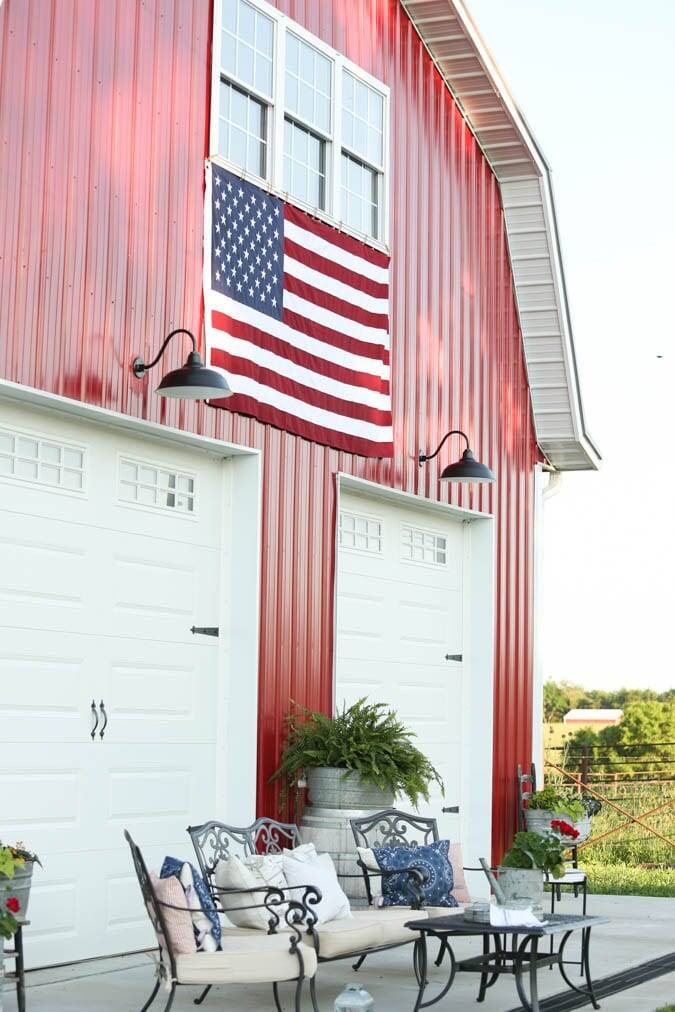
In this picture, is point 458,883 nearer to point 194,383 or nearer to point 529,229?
point 194,383

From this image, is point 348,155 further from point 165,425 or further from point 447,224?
point 165,425

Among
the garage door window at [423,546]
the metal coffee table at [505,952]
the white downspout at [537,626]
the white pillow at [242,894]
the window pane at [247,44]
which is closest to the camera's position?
the metal coffee table at [505,952]

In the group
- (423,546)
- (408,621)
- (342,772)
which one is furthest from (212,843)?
(423,546)

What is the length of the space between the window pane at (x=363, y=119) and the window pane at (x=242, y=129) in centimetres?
108

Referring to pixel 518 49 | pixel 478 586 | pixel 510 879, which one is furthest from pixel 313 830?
pixel 518 49

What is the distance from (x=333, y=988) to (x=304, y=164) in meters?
5.54

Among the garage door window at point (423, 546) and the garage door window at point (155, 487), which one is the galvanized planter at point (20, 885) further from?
the garage door window at point (423, 546)

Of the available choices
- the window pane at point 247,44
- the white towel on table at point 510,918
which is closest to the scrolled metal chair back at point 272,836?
the white towel on table at point 510,918

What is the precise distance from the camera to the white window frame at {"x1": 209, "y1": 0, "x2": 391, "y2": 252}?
9.27 m

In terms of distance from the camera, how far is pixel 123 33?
8.48 meters

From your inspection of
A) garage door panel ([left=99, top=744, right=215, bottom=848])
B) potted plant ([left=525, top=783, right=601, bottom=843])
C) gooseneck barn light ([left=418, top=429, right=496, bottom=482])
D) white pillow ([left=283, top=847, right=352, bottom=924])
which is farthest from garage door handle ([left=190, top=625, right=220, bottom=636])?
potted plant ([left=525, top=783, right=601, bottom=843])

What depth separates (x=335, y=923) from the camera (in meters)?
7.29

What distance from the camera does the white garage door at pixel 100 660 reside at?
788 centimetres

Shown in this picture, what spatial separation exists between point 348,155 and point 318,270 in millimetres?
1151
